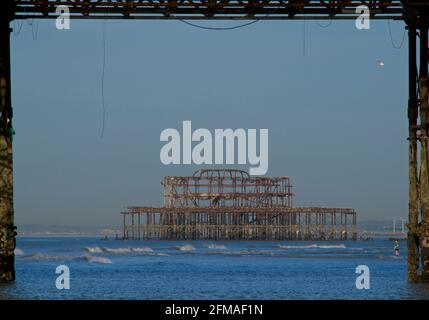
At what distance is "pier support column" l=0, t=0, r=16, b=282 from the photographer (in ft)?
92.9

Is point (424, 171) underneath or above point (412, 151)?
underneath

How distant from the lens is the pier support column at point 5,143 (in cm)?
2831

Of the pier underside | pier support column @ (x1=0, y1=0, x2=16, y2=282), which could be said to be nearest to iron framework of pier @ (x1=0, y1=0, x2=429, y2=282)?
pier support column @ (x1=0, y1=0, x2=16, y2=282)

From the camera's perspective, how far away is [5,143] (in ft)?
93.1

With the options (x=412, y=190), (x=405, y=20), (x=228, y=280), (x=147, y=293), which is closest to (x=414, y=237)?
(x=412, y=190)

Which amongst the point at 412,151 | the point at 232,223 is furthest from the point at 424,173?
the point at 232,223

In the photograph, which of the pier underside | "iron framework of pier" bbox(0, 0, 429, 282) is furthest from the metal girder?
the pier underside

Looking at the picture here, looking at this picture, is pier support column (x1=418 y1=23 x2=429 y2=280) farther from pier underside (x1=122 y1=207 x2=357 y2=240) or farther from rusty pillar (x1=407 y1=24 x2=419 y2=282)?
pier underside (x1=122 y1=207 x2=357 y2=240)

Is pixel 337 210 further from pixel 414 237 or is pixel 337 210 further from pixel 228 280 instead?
pixel 414 237

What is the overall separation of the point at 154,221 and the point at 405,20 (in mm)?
108973

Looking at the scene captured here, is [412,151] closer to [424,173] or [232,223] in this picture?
[424,173]

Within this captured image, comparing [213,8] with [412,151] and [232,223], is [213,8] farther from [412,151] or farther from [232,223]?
[232,223]

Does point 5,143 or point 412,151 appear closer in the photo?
point 5,143

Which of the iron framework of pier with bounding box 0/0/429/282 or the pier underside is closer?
the iron framework of pier with bounding box 0/0/429/282
